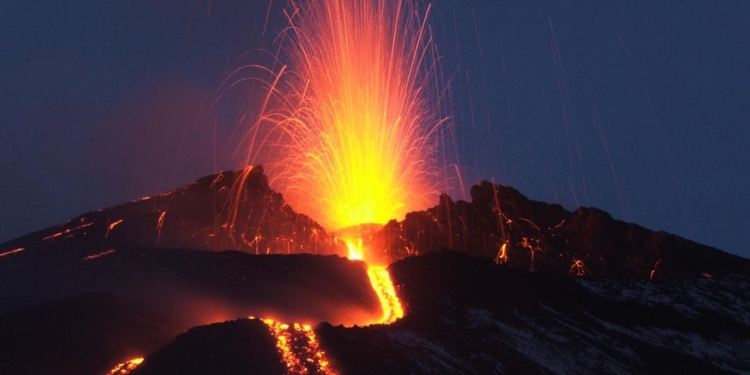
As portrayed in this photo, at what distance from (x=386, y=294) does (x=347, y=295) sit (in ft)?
12.1

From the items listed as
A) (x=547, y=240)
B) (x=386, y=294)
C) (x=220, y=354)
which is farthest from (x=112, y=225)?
(x=547, y=240)

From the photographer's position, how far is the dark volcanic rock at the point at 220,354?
2362 centimetres

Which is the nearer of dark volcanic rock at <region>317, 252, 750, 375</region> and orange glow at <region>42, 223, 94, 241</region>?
dark volcanic rock at <region>317, 252, 750, 375</region>

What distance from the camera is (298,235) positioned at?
2365 inches

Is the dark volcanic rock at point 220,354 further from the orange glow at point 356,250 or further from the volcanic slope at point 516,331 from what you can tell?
the orange glow at point 356,250

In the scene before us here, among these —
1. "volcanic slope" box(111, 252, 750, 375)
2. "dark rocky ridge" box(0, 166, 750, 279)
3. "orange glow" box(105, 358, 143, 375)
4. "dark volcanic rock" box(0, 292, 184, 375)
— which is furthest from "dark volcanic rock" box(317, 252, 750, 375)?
"dark volcanic rock" box(0, 292, 184, 375)

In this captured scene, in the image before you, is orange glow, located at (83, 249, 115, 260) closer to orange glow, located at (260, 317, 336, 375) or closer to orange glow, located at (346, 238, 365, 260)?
orange glow, located at (260, 317, 336, 375)

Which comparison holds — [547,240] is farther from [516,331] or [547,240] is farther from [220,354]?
[220,354]

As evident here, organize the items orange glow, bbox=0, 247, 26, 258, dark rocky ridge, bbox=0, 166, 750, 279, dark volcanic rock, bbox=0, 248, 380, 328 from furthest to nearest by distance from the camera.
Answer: dark rocky ridge, bbox=0, 166, 750, 279, orange glow, bbox=0, 247, 26, 258, dark volcanic rock, bbox=0, 248, 380, 328

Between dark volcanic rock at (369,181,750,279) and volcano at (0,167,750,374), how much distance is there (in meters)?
0.18

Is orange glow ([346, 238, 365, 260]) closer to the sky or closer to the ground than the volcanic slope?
closer to the sky

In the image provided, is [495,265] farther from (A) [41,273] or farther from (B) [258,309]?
(A) [41,273]

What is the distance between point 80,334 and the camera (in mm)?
29031

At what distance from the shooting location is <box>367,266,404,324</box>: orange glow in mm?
36938
